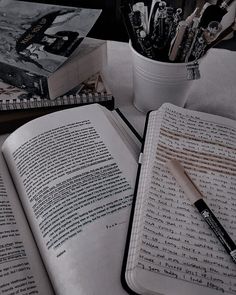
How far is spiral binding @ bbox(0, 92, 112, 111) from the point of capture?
51cm

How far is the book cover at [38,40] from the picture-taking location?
507 millimetres

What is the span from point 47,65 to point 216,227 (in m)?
0.32

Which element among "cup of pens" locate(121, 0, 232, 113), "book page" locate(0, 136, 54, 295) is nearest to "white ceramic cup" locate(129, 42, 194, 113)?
"cup of pens" locate(121, 0, 232, 113)

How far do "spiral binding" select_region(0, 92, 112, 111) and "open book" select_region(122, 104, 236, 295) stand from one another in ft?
0.31

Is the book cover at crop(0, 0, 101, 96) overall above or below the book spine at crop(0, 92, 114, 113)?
above

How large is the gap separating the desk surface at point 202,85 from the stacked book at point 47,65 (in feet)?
0.16

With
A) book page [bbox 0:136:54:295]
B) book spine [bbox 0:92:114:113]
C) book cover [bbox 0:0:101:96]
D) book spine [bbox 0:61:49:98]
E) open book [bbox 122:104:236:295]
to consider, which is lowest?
book page [bbox 0:136:54:295]

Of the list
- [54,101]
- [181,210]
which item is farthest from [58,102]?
[181,210]

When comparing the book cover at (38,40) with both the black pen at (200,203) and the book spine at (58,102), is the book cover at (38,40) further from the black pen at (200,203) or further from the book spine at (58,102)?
the black pen at (200,203)

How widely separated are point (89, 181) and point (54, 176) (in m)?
0.04

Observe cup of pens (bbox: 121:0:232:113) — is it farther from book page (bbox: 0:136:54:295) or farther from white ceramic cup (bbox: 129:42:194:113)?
book page (bbox: 0:136:54:295)

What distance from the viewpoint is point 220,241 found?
35 centimetres

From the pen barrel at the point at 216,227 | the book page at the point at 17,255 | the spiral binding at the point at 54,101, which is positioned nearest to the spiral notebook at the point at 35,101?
the spiral binding at the point at 54,101

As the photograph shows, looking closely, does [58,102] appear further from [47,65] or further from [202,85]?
[202,85]
